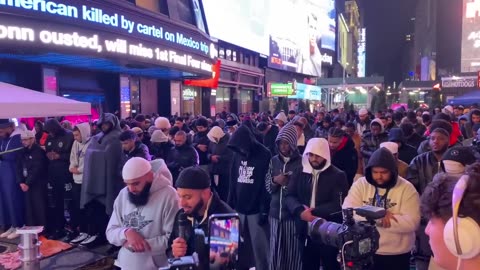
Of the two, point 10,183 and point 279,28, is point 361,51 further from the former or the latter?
point 10,183

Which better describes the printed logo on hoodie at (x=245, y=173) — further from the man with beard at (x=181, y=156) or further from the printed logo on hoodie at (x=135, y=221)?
the printed logo on hoodie at (x=135, y=221)

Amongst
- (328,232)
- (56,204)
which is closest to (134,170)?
(328,232)

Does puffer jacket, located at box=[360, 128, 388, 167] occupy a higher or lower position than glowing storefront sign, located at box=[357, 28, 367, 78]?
lower

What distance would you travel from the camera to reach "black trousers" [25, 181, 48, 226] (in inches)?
293

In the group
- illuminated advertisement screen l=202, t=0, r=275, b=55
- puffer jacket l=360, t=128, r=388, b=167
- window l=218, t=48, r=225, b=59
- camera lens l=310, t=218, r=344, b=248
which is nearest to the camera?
camera lens l=310, t=218, r=344, b=248

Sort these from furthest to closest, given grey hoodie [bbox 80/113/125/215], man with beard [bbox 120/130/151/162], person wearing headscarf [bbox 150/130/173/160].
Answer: person wearing headscarf [bbox 150/130/173/160], grey hoodie [bbox 80/113/125/215], man with beard [bbox 120/130/151/162]

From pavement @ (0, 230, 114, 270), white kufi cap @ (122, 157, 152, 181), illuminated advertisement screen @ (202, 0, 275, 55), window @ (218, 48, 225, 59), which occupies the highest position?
illuminated advertisement screen @ (202, 0, 275, 55)

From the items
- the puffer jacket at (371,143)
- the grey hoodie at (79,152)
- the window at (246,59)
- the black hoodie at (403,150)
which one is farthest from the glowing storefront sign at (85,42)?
the window at (246,59)

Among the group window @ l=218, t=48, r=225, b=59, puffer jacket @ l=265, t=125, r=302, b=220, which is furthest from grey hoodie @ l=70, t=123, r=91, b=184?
window @ l=218, t=48, r=225, b=59

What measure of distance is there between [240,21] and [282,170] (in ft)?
83.3

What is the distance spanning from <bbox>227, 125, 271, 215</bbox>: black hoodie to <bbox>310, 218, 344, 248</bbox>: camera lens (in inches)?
92.4

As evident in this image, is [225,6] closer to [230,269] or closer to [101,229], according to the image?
[101,229]

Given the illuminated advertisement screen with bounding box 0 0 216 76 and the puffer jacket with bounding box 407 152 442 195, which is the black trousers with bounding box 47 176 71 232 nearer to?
the illuminated advertisement screen with bounding box 0 0 216 76

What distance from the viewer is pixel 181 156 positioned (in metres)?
7.09
